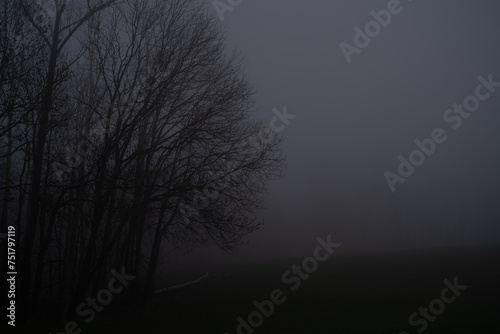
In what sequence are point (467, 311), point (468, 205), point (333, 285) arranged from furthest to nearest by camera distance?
point (468, 205) < point (333, 285) < point (467, 311)

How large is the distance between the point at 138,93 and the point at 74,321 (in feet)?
32.2

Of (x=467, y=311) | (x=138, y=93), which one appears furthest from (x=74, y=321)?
(x=467, y=311)

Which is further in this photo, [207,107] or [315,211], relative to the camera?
[315,211]

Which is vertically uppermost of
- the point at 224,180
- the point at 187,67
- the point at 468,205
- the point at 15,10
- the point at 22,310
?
the point at 15,10

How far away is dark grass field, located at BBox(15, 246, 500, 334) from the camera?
610 inches

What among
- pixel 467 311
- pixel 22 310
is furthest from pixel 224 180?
pixel 467 311

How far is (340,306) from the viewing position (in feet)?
67.5

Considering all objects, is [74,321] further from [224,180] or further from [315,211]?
[315,211]

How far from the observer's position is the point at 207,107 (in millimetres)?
19250

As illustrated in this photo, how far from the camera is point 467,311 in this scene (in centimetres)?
1684

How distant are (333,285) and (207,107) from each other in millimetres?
15928

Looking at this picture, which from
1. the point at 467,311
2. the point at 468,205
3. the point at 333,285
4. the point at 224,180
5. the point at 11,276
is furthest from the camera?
the point at 468,205

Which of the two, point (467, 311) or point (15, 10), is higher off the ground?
point (15, 10)

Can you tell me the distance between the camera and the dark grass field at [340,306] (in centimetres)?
1548
